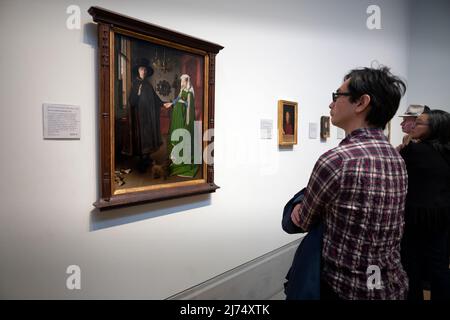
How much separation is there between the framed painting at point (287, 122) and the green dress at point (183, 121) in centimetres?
118

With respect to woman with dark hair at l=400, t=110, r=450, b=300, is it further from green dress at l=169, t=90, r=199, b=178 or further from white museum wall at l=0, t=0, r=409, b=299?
green dress at l=169, t=90, r=199, b=178

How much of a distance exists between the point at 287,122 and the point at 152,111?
1691 mm

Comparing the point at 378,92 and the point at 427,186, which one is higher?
the point at 378,92

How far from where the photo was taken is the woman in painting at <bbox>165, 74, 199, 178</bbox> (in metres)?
2.13

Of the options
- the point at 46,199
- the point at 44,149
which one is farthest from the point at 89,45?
the point at 46,199

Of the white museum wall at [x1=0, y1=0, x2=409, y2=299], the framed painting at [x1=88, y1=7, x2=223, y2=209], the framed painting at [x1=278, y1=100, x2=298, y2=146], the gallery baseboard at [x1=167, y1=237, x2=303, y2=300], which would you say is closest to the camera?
the white museum wall at [x1=0, y1=0, x2=409, y2=299]

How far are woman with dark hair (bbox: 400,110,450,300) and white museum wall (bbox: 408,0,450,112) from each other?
12.8ft

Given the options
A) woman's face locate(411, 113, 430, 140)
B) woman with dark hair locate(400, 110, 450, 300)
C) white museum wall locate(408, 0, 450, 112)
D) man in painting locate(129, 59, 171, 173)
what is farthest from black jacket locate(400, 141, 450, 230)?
white museum wall locate(408, 0, 450, 112)

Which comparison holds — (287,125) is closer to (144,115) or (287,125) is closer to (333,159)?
(144,115)

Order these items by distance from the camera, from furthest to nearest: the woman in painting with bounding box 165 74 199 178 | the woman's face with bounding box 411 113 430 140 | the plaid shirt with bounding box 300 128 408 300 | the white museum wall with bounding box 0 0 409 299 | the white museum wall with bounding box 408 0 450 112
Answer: the white museum wall with bounding box 408 0 450 112 → the woman's face with bounding box 411 113 430 140 → the woman in painting with bounding box 165 74 199 178 → the white museum wall with bounding box 0 0 409 299 → the plaid shirt with bounding box 300 128 408 300

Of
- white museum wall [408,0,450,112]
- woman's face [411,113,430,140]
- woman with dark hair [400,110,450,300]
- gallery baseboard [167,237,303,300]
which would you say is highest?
white museum wall [408,0,450,112]

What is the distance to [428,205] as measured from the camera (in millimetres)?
2191

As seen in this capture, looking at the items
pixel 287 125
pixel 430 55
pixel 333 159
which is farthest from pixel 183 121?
pixel 430 55

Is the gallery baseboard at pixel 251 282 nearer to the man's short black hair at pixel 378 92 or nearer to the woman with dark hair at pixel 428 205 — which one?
the woman with dark hair at pixel 428 205
